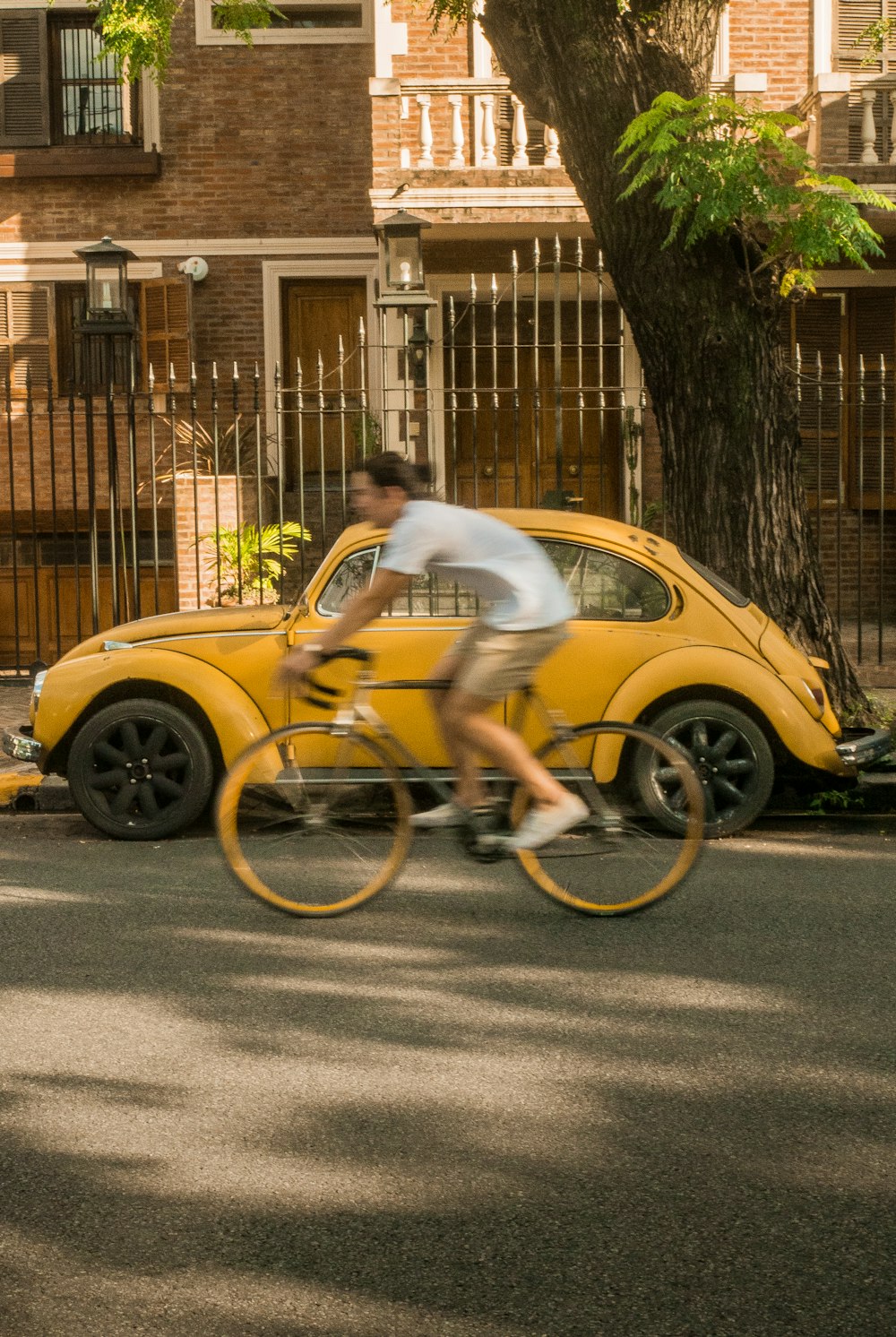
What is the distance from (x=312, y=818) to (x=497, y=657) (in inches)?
40.7

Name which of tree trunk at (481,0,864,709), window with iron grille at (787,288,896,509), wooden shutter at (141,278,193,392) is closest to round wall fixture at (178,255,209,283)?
wooden shutter at (141,278,193,392)

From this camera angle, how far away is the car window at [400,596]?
7879mm

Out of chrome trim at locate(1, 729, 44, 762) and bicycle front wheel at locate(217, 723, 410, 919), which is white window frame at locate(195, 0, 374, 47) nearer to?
chrome trim at locate(1, 729, 44, 762)

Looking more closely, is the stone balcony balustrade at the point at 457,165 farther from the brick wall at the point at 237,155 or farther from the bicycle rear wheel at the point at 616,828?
the bicycle rear wheel at the point at 616,828

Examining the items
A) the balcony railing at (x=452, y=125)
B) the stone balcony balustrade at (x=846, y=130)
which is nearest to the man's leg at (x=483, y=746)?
the balcony railing at (x=452, y=125)

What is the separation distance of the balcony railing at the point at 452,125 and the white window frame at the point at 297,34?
2559 mm

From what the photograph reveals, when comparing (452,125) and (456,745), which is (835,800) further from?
(452,125)

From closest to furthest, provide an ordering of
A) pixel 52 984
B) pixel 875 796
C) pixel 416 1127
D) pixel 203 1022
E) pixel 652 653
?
pixel 416 1127, pixel 203 1022, pixel 52 984, pixel 652 653, pixel 875 796

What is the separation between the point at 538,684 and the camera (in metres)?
7.72

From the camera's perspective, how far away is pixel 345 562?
7.89 m

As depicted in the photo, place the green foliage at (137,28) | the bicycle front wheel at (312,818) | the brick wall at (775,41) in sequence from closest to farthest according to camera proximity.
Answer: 1. the bicycle front wheel at (312,818)
2. the green foliage at (137,28)
3. the brick wall at (775,41)

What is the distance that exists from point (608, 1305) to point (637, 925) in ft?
10.0

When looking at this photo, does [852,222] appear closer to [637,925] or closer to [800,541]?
[800,541]

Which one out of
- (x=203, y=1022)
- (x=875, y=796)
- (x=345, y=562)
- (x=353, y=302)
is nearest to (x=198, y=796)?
(x=345, y=562)
